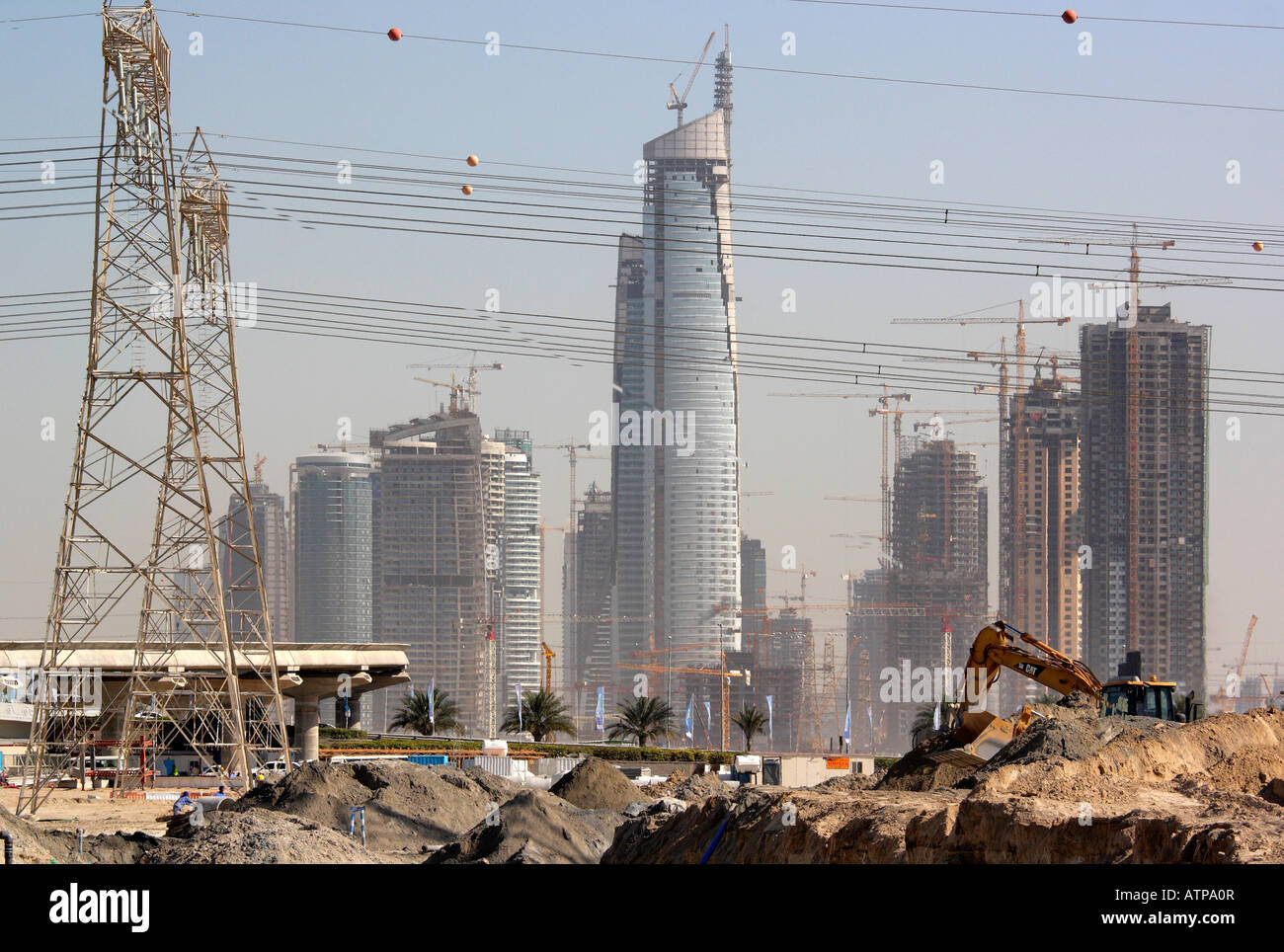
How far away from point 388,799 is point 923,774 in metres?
17.2

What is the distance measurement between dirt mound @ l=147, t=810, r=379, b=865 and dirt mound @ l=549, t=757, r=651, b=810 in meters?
16.9

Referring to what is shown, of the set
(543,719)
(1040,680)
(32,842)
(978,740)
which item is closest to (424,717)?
(543,719)

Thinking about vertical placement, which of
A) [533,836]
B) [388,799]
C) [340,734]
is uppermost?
[533,836]

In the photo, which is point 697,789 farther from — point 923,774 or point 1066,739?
point 1066,739

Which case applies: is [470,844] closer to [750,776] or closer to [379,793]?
[379,793]

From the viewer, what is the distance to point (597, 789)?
50.0m

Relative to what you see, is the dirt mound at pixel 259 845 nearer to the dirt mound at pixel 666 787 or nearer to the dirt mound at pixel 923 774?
the dirt mound at pixel 923 774

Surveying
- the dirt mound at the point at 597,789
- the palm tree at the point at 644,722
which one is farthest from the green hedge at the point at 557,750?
the dirt mound at the point at 597,789

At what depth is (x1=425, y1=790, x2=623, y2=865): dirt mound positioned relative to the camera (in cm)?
3622

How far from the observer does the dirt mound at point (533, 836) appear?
3622 centimetres

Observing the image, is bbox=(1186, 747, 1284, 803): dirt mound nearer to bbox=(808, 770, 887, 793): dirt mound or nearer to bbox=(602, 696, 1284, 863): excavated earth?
bbox=(602, 696, 1284, 863): excavated earth

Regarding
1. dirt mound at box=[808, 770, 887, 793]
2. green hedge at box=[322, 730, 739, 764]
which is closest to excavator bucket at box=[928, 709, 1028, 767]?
dirt mound at box=[808, 770, 887, 793]
